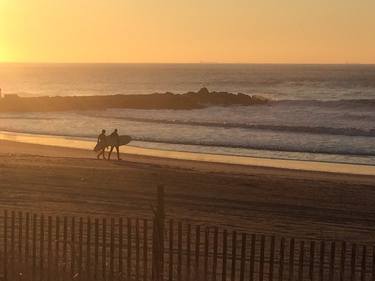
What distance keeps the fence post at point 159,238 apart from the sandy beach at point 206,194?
547cm

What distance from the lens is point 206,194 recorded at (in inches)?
793

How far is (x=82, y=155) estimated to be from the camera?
105ft

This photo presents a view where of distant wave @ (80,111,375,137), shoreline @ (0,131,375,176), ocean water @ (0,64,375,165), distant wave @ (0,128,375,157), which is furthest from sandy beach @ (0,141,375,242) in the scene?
distant wave @ (80,111,375,137)

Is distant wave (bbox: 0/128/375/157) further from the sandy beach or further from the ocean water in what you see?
the sandy beach

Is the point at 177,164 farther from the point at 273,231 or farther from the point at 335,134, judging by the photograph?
the point at 335,134

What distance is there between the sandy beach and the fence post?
5472 mm

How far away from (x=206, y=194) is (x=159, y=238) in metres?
10.4

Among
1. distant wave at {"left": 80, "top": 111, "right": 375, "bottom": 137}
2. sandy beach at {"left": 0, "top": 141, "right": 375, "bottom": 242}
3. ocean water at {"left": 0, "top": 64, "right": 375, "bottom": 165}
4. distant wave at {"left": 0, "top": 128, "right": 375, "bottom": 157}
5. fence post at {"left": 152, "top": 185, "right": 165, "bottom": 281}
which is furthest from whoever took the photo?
distant wave at {"left": 80, "top": 111, "right": 375, "bottom": 137}

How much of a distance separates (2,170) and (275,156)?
14658 millimetres

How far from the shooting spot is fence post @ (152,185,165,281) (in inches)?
379

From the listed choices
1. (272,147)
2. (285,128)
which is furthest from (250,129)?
(272,147)

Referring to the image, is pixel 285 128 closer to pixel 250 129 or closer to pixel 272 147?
pixel 250 129

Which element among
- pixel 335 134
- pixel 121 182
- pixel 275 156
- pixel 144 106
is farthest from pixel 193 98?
pixel 121 182

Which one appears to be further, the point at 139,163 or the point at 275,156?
the point at 275,156
